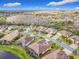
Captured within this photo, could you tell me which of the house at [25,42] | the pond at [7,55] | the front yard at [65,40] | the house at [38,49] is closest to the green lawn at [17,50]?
the pond at [7,55]

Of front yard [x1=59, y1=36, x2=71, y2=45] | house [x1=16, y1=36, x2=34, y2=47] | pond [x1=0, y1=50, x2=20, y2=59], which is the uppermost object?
house [x1=16, y1=36, x2=34, y2=47]

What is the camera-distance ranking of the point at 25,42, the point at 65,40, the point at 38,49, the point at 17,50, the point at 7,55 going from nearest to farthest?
1. the point at 38,49
2. the point at 7,55
3. the point at 17,50
4. the point at 25,42
5. the point at 65,40

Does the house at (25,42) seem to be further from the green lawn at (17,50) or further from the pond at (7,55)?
the pond at (7,55)

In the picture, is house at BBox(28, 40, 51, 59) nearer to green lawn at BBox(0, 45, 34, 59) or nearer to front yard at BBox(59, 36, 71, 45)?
green lawn at BBox(0, 45, 34, 59)

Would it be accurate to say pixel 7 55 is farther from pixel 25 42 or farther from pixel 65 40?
pixel 65 40

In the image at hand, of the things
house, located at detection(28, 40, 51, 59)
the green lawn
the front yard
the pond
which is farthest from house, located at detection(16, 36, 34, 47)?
the front yard

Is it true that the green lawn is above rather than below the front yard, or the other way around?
below

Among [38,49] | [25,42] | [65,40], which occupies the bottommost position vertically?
[65,40]

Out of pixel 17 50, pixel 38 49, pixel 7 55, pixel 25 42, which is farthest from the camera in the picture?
pixel 25 42

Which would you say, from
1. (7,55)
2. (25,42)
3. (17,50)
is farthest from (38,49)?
(25,42)

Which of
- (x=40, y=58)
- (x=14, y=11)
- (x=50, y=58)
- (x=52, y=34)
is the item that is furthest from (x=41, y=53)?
(x=14, y=11)

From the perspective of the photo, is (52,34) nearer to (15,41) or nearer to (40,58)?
(15,41)

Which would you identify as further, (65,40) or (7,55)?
(65,40)
